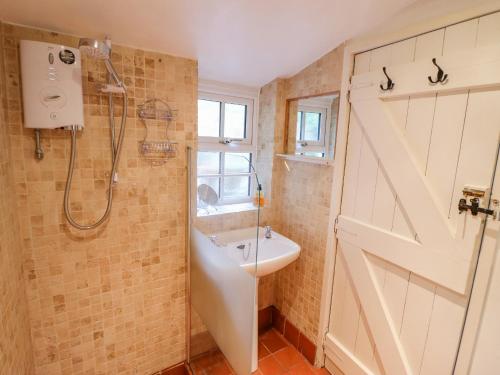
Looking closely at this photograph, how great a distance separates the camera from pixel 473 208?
3.41 feet

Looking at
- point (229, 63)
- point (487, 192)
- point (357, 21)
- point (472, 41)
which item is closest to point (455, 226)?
point (487, 192)

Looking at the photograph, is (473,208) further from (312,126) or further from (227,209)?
(227,209)

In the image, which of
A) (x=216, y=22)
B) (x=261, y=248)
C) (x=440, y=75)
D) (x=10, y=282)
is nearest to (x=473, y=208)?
(x=440, y=75)

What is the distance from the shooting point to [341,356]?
1698mm

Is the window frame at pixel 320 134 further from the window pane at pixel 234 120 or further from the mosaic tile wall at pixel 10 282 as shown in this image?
the mosaic tile wall at pixel 10 282

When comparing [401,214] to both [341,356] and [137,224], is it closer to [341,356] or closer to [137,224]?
[341,356]

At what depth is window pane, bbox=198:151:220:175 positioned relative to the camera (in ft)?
6.68

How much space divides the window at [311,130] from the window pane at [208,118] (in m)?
0.63

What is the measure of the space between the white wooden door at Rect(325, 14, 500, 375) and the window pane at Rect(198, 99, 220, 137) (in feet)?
3.28

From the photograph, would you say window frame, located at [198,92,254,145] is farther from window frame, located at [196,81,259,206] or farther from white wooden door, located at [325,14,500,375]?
white wooden door, located at [325,14,500,375]

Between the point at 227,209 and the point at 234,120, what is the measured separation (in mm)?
721

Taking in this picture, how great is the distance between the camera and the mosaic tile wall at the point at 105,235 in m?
1.26

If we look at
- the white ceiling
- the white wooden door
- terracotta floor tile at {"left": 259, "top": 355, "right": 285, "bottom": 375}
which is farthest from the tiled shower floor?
the white ceiling

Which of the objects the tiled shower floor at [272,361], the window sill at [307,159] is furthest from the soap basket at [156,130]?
the tiled shower floor at [272,361]
